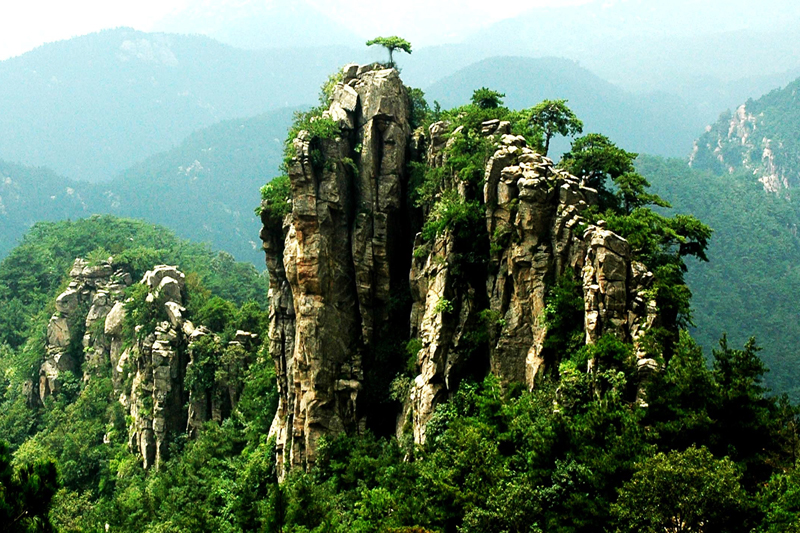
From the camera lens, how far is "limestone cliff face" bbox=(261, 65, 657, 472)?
2964cm

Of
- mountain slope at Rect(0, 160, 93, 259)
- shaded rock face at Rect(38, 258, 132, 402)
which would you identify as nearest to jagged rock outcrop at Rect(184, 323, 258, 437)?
shaded rock face at Rect(38, 258, 132, 402)

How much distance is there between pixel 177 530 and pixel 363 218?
59.6ft

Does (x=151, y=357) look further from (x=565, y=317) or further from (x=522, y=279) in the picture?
(x=565, y=317)

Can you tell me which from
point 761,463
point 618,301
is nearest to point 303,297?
point 618,301

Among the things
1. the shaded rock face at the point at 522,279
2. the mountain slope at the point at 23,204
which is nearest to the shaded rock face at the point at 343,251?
the shaded rock face at the point at 522,279

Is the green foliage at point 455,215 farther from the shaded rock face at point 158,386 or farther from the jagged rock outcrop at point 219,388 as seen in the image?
the shaded rock face at point 158,386

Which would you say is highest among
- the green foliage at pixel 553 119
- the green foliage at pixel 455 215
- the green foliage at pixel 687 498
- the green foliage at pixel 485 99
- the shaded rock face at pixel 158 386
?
the green foliage at pixel 485 99

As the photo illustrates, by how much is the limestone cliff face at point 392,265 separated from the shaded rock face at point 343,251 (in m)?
0.06

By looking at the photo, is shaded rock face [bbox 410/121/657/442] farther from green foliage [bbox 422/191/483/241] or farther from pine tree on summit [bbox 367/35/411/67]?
pine tree on summit [bbox 367/35/411/67]

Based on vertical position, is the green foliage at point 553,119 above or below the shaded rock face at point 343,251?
above

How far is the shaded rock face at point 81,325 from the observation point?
2480 inches

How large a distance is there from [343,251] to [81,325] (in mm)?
37614

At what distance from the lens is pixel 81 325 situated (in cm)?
6562

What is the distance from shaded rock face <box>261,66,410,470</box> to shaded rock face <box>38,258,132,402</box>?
3075 cm
